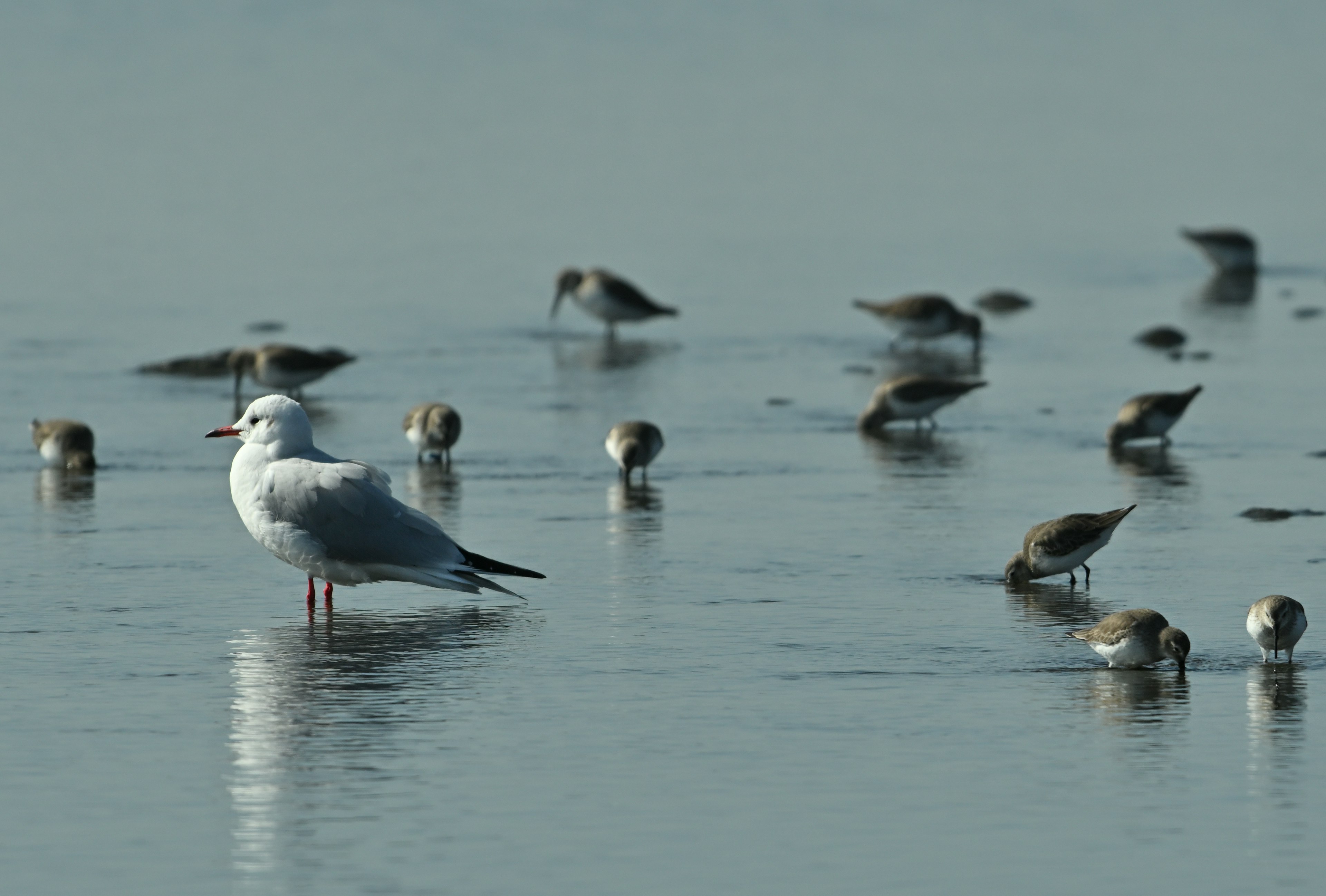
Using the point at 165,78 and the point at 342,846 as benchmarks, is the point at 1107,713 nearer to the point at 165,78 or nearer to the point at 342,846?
the point at 342,846

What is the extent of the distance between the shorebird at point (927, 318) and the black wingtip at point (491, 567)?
15.7 metres

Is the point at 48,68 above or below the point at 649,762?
above

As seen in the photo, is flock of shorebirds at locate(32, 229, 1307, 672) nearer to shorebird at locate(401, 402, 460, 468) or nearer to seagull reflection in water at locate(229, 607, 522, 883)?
shorebird at locate(401, 402, 460, 468)

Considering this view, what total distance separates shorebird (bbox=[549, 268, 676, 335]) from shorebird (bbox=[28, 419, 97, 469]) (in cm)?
1180

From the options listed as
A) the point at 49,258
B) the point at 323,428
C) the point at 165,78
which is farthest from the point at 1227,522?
the point at 165,78

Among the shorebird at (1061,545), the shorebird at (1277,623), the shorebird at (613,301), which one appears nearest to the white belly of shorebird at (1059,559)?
the shorebird at (1061,545)

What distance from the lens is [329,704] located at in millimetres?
11000

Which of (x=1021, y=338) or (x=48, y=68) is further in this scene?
(x=48, y=68)

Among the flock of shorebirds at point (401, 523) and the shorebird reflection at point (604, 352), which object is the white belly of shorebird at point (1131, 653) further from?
the shorebird reflection at point (604, 352)

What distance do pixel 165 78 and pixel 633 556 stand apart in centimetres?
6196

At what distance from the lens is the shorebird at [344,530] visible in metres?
13.0

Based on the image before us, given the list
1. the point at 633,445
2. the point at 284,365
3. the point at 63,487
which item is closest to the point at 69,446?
the point at 63,487

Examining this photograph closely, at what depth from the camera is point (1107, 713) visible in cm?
1080

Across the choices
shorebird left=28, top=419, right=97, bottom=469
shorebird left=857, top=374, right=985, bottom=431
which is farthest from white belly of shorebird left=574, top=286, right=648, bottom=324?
shorebird left=28, top=419, right=97, bottom=469
